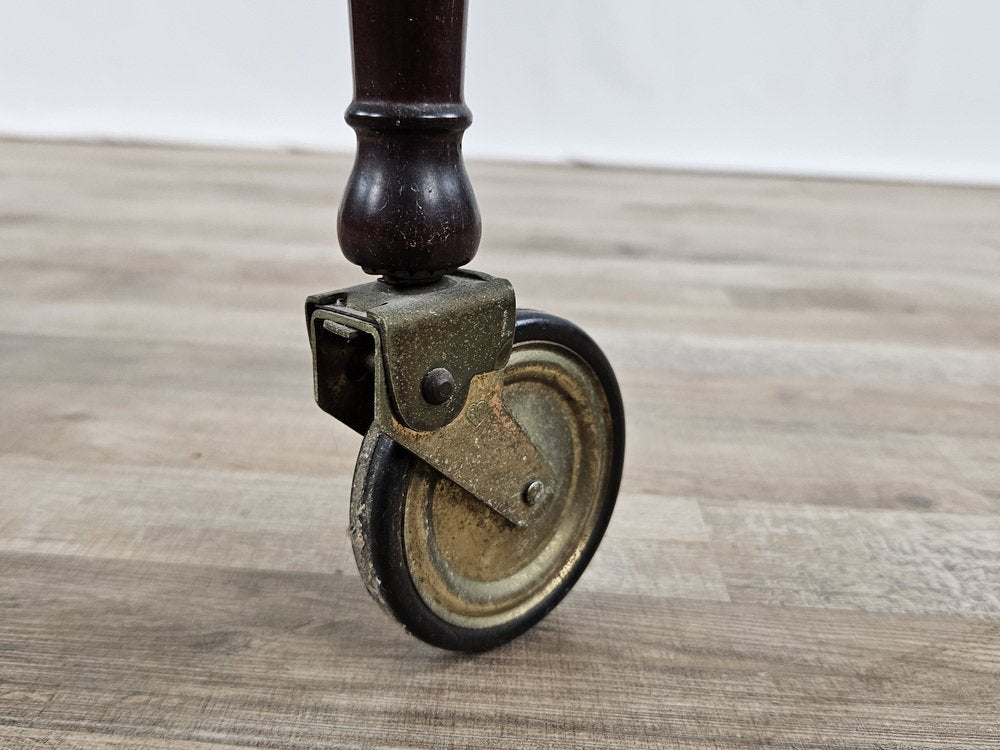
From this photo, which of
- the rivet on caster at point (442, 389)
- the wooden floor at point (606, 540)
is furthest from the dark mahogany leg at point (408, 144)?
the wooden floor at point (606, 540)

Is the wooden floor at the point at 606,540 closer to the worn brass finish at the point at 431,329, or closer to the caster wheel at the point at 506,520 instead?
the caster wheel at the point at 506,520

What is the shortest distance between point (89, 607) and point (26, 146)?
251 cm

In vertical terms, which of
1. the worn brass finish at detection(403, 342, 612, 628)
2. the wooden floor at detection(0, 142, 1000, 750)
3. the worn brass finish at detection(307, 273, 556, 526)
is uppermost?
the worn brass finish at detection(307, 273, 556, 526)

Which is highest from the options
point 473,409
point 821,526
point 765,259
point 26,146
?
point 473,409

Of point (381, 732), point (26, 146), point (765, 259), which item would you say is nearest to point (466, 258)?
point (381, 732)

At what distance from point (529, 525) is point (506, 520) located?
2 cm

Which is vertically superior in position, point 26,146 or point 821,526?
point 821,526

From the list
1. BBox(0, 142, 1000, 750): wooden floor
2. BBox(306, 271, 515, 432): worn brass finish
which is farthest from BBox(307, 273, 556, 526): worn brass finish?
BBox(0, 142, 1000, 750): wooden floor

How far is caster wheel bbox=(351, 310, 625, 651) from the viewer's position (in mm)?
589

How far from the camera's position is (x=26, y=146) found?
2852mm

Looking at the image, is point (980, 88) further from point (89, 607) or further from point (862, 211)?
point (89, 607)

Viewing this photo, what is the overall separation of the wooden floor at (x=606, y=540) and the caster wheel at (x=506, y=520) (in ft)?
0.13

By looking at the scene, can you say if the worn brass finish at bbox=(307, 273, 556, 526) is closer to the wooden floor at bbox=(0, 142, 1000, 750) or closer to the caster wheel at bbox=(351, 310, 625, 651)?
the caster wheel at bbox=(351, 310, 625, 651)

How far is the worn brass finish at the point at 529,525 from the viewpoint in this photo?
622 millimetres
